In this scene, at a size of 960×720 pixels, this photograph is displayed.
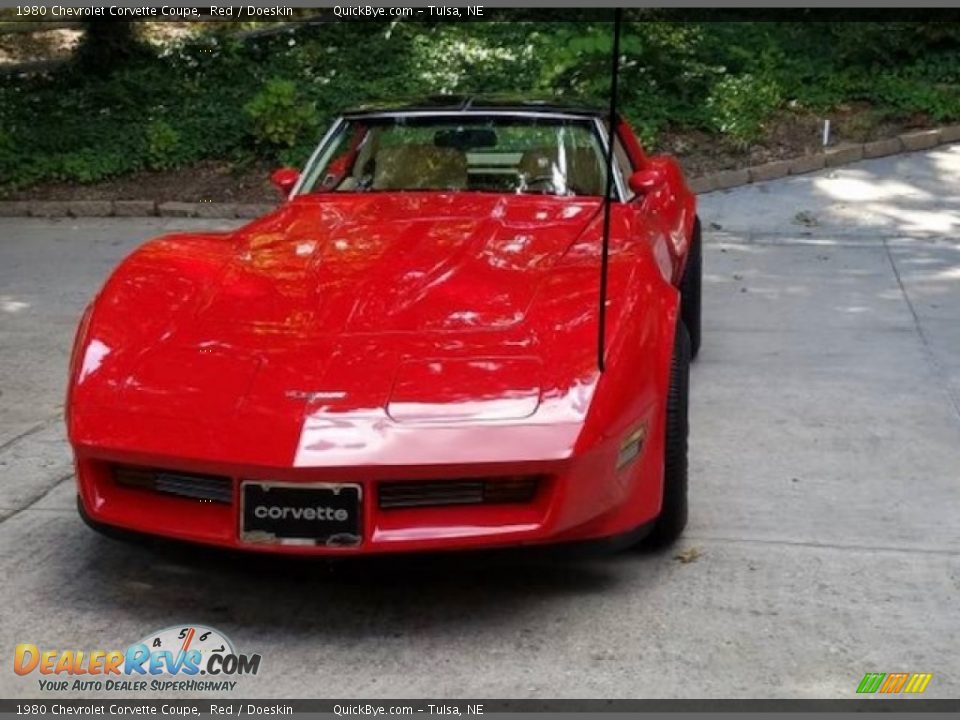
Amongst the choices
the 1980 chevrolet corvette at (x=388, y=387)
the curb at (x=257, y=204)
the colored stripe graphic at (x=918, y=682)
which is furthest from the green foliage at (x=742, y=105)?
the colored stripe graphic at (x=918, y=682)

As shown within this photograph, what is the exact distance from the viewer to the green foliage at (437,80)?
1145 centimetres

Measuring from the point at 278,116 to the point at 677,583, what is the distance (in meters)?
8.54

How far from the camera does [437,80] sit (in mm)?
12328

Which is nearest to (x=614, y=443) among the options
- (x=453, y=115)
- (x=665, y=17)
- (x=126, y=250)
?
(x=453, y=115)

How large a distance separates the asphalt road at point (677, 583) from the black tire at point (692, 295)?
0.51 feet

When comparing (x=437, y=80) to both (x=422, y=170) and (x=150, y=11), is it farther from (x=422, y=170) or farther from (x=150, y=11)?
(x=422, y=170)

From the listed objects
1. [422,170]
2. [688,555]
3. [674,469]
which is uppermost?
[422,170]

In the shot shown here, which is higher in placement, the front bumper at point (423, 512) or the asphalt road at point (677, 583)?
the front bumper at point (423, 512)

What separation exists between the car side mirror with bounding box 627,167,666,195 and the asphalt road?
93 centimetres

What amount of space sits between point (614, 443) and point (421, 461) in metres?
0.51

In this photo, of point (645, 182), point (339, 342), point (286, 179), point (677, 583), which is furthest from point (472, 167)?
point (677, 583)

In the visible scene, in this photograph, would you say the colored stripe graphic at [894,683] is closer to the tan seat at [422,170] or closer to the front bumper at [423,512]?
the front bumper at [423,512]

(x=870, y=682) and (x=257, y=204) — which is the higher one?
(x=870, y=682)

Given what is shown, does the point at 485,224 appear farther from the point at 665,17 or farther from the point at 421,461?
the point at 665,17
